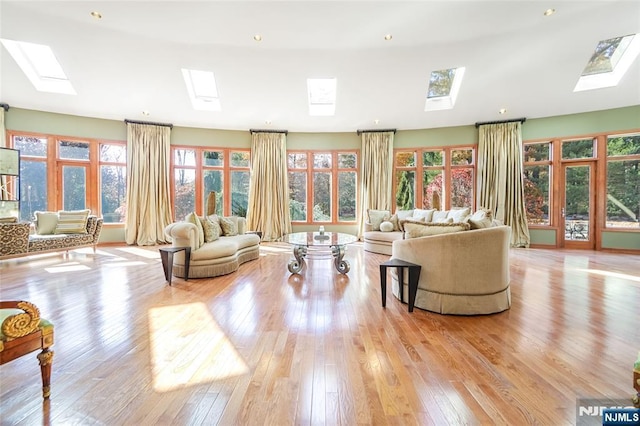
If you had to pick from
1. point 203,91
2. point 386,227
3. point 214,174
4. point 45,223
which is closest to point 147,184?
point 214,174

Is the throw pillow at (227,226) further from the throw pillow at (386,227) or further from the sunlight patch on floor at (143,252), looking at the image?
the throw pillow at (386,227)

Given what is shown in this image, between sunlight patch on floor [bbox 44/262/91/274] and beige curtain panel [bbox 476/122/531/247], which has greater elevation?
beige curtain panel [bbox 476/122/531/247]

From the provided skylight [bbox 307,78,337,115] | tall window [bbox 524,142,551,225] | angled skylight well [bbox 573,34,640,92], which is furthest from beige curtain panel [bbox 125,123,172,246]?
angled skylight well [bbox 573,34,640,92]

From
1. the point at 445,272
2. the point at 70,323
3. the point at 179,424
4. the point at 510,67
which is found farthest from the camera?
the point at 510,67

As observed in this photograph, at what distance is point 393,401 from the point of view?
145 centimetres

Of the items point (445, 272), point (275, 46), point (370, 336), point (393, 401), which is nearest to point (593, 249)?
point (445, 272)

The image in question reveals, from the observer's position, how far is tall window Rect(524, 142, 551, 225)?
259 inches

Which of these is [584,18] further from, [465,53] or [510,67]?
[465,53]

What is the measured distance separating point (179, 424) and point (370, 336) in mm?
1446

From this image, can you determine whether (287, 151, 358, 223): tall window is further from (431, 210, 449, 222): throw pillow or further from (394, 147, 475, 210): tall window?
(431, 210, 449, 222): throw pillow

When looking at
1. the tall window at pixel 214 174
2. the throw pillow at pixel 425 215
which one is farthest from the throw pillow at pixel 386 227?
the tall window at pixel 214 174

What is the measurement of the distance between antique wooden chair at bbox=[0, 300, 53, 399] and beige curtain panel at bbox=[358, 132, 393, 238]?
22.3 feet

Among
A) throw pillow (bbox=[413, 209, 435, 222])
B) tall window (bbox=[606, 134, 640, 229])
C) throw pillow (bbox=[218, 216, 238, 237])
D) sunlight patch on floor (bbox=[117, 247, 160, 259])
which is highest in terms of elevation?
tall window (bbox=[606, 134, 640, 229])

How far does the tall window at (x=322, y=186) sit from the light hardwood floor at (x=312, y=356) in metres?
4.45
